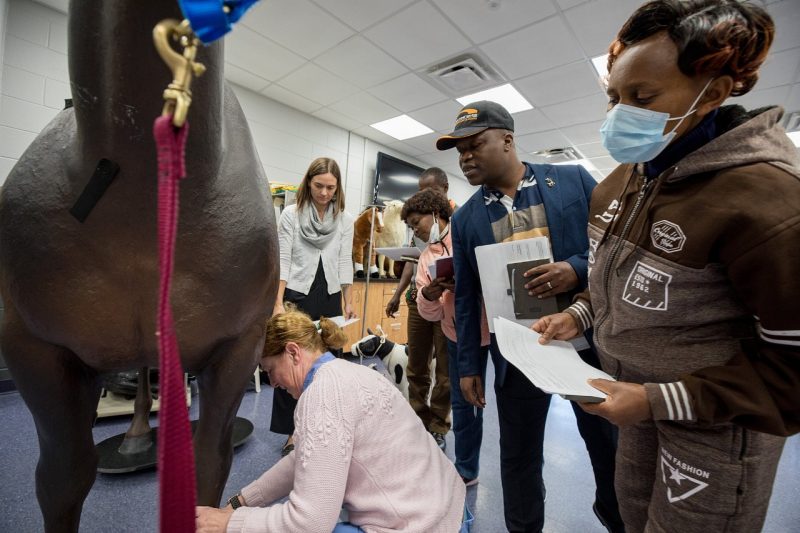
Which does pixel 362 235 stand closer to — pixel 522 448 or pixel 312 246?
pixel 312 246

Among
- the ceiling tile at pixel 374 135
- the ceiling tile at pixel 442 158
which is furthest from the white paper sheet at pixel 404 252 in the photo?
the ceiling tile at pixel 442 158

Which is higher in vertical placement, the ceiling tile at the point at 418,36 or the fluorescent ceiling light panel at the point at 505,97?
the fluorescent ceiling light panel at the point at 505,97

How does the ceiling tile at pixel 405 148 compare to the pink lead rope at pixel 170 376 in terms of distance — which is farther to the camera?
the ceiling tile at pixel 405 148

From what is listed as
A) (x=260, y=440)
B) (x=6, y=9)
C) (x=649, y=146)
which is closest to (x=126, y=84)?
(x=649, y=146)

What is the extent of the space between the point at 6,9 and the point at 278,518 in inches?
158

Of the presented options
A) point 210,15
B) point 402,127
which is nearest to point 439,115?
point 402,127

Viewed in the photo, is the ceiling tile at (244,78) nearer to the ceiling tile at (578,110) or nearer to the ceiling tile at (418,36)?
Result: the ceiling tile at (418,36)

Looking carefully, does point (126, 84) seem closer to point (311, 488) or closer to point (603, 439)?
point (311, 488)

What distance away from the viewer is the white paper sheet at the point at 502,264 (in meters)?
1.14

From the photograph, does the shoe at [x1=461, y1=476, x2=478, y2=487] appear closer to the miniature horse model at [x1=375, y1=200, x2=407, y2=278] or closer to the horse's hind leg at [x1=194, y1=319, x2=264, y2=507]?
the horse's hind leg at [x1=194, y1=319, x2=264, y2=507]

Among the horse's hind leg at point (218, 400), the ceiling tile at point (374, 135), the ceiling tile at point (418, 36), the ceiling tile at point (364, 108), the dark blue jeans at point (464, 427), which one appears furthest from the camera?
the ceiling tile at point (374, 135)

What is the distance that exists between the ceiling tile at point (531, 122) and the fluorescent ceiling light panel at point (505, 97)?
173mm

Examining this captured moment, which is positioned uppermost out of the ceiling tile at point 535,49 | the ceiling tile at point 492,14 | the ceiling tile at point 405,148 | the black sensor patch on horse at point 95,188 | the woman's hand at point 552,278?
the ceiling tile at point 405,148

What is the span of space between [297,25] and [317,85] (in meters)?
1.09
